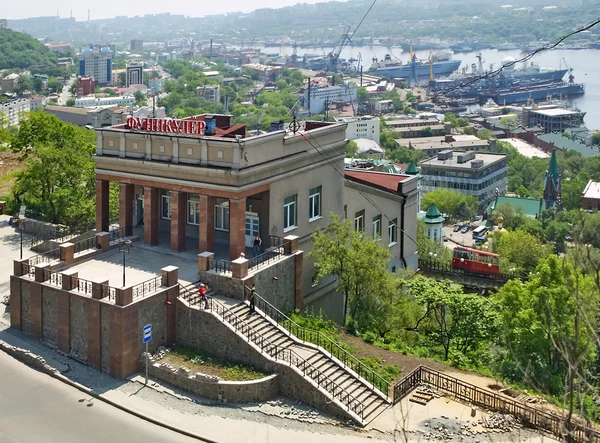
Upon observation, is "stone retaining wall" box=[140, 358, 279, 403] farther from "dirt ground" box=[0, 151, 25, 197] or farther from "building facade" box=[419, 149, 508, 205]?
"building facade" box=[419, 149, 508, 205]

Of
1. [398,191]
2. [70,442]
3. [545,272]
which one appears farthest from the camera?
[398,191]

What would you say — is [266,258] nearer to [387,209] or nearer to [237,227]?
[237,227]

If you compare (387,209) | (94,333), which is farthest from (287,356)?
(387,209)

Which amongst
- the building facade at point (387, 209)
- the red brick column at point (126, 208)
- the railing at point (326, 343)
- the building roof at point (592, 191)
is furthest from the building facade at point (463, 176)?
the railing at point (326, 343)

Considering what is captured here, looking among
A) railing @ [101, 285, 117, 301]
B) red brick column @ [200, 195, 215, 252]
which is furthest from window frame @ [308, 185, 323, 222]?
railing @ [101, 285, 117, 301]

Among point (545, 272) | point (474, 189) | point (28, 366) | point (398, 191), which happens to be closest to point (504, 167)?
point (474, 189)

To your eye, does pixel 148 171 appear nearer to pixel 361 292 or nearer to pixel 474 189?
pixel 361 292
